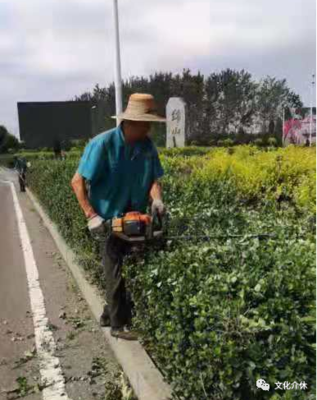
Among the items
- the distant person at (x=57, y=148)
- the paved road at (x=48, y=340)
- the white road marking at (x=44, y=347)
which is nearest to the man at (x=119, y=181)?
the paved road at (x=48, y=340)

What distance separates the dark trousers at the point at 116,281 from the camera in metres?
3.83

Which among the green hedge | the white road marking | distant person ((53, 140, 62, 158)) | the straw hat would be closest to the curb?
the green hedge

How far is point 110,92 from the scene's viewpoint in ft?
144

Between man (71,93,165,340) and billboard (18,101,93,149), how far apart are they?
24.2 m

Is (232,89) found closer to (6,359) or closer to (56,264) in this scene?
(56,264)

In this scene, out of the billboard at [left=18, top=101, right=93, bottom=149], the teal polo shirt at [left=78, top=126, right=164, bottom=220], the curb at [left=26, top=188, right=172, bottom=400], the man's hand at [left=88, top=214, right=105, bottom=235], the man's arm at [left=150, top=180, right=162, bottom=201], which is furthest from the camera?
the billboard at [left=18, top=101, right=93, bottom=149]

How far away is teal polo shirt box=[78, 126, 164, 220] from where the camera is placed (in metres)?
3.77

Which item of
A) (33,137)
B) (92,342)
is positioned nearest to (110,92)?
(33,137)

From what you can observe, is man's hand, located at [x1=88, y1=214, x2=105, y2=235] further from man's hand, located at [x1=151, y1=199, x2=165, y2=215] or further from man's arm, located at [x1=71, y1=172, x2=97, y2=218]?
man's hand, located at [x1=151, y1=199, x2=165, y2=215]

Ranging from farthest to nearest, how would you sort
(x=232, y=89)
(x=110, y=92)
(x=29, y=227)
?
(x=232, y=89)
(x=110, y=92)
(x=29, y=227)

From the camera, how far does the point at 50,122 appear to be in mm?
28047

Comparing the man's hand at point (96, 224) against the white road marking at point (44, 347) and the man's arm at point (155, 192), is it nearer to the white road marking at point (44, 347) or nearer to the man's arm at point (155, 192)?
the man's arm at point (155, 192)

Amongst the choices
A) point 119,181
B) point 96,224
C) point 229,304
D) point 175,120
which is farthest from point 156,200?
point 175,120

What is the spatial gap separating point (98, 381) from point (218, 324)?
6.05 ft
